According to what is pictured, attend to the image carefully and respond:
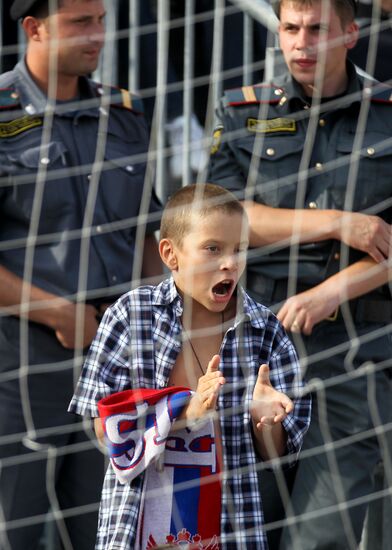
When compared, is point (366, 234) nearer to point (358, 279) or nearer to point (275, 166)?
point (358, 279)

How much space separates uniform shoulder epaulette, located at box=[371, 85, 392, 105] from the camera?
4035 mm

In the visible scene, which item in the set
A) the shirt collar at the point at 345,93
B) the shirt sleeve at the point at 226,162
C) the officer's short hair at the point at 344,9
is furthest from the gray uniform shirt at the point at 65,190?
the officer's short hair at the point at 344,9

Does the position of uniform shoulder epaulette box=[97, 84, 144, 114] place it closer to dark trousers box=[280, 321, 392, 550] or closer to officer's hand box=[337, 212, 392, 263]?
A: officer's hand box=[337, 212, 392, 263]

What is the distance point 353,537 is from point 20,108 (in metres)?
1.53

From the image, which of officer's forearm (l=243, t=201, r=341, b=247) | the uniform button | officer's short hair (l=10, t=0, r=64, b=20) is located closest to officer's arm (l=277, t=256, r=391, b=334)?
officer's forearm (l=243, t=201, r=341, b=247)

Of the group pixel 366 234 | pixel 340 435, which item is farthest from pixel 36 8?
pixel 340 435

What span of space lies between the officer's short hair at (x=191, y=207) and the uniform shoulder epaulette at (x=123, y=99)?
81cm

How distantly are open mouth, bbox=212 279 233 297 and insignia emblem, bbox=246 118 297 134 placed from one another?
3.04 feet

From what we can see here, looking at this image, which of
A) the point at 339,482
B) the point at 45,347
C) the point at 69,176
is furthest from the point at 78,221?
the point at 339,482

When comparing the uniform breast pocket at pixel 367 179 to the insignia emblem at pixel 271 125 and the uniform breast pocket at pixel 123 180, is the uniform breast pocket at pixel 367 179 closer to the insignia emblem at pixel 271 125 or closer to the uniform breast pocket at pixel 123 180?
the insignia emblem at pixel 271 125

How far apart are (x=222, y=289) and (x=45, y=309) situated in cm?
78

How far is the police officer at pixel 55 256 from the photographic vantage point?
3852 millimetres

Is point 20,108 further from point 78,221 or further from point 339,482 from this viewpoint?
point 339,482

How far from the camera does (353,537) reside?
3881 millimetres
